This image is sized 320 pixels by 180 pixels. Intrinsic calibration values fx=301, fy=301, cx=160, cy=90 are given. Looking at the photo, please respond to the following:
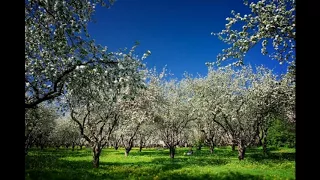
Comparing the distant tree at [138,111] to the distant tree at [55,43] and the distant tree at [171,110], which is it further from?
the distant tree at [55,43]

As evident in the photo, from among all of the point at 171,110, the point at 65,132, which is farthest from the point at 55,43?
the point at 65,132

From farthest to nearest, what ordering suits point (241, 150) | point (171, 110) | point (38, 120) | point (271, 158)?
point (171, 110), point (38, 120), point (271, 158), point (241, 150)

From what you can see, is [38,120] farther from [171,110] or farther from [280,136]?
[280,136]

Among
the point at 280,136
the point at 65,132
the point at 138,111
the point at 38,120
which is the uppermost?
the point at 138,111

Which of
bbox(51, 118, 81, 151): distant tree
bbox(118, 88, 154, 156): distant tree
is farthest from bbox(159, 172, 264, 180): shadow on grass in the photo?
bbox(51, 118, 81, 151): distant tree

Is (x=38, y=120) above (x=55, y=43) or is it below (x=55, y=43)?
below

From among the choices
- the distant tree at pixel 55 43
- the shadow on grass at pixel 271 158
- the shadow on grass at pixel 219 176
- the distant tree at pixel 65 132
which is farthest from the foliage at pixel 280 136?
the distant tree at pixel 55 43

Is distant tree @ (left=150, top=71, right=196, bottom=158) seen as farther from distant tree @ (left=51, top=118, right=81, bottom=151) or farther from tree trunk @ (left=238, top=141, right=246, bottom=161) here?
distant tree @ (left=51, top=118, right=81, bottom=151)

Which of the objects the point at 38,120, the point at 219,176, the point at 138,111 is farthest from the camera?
the point at 38,120

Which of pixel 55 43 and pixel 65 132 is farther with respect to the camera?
pixel 65 132
